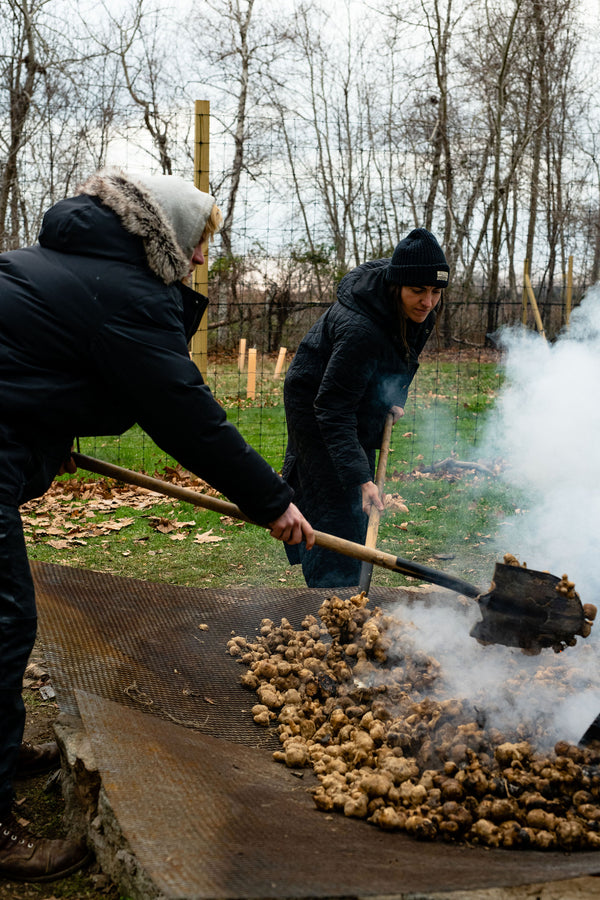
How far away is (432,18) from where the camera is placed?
15031mm

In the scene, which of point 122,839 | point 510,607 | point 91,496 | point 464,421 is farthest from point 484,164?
point 122,839

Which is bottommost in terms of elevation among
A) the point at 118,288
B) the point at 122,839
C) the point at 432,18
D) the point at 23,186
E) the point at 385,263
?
the point at 122,839

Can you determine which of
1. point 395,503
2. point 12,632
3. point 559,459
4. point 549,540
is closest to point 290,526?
point 12,632

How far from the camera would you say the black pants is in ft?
7.27

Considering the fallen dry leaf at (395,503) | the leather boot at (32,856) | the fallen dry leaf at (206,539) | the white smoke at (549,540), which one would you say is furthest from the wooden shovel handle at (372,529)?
the fallen dry leaf at (395,503)

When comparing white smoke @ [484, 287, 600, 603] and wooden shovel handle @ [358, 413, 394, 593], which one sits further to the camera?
white smoke @ [484, 287, 600, 603]

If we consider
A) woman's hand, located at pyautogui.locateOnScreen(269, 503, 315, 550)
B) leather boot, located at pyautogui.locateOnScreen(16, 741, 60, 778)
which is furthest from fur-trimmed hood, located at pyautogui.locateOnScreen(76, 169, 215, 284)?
leather boot, located at pyautogui.locateOnScreen(16, 741, 60, 778)

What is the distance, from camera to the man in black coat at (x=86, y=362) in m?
2.17

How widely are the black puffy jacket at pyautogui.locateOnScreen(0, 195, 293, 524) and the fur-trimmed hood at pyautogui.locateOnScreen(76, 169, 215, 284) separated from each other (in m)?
0.04

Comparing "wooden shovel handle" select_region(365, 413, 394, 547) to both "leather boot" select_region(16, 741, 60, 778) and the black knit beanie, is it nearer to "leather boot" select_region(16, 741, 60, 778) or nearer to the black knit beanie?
the black knit beanie

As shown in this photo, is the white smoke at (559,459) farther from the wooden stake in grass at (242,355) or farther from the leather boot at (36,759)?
the wooden stake in grass at (242,355)

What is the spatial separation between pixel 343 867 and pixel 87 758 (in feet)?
3.32

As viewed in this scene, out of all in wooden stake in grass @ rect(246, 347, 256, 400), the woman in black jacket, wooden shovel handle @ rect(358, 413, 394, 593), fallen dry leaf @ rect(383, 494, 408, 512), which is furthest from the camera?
wooden stake in grass @ rect(246, 347, 256, 400)

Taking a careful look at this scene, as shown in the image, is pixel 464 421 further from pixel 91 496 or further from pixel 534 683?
pixel 534 683
